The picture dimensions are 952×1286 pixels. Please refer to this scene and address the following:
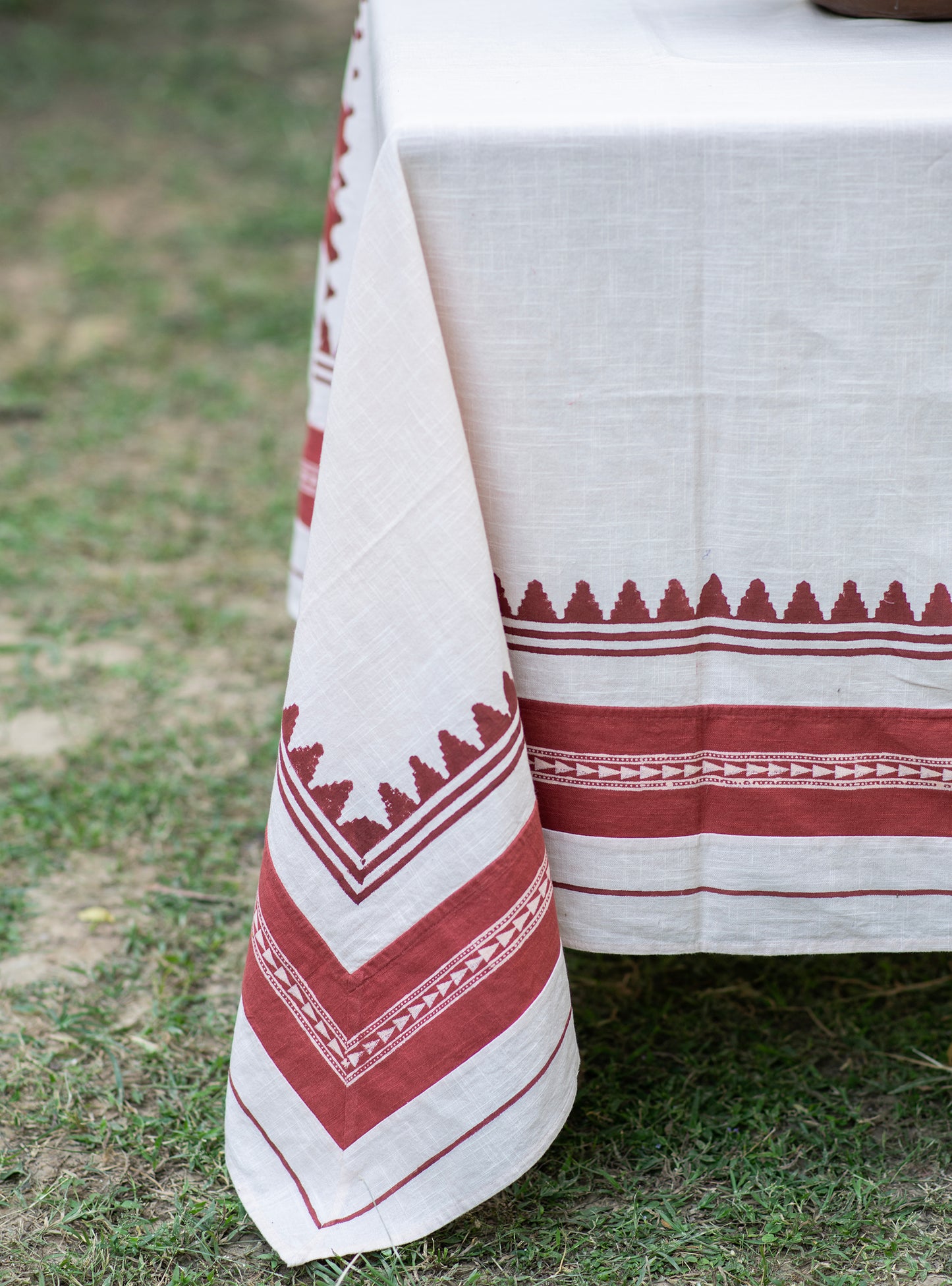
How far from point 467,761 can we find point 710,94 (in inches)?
24.4

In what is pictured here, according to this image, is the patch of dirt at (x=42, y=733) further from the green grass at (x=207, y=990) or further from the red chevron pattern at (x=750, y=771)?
the red chevron pattern at (x=750, y=771)

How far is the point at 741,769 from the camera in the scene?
4.10 feet

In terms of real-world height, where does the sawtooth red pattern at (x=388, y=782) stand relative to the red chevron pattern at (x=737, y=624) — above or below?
below

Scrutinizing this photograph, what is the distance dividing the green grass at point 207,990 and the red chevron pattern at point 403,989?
0.24 meters

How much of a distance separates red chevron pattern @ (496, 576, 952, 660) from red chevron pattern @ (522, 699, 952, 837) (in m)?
0.06

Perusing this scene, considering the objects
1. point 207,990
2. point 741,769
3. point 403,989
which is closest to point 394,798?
point 403,989

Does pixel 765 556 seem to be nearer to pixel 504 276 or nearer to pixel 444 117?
pixel 504 276

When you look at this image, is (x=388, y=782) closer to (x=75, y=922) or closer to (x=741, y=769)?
(x=741, y=769)

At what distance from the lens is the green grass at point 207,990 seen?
138 cm

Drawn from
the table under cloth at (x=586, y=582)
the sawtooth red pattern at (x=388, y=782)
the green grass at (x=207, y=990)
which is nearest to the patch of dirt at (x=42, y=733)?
the green grass at (x=207, y=990)

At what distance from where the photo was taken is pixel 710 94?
3.64ft

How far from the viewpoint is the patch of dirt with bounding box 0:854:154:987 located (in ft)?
5.87

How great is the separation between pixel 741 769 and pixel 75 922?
109 cm

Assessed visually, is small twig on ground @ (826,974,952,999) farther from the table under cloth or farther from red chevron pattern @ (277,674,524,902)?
red chevron pattern @ (277,674,524,902)
